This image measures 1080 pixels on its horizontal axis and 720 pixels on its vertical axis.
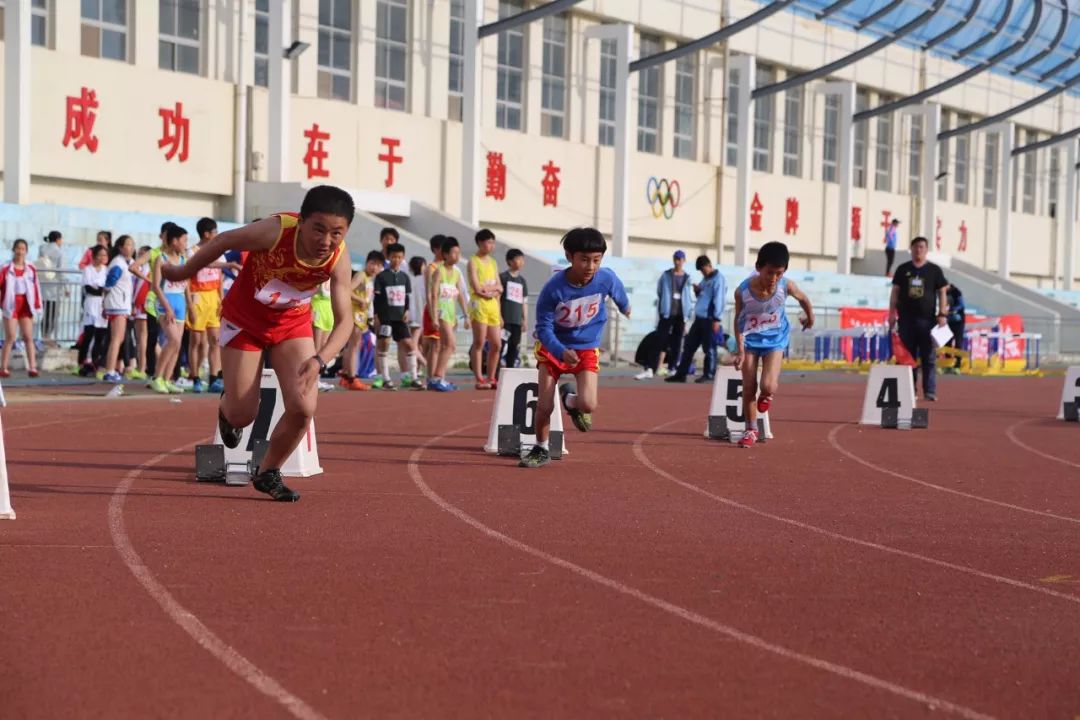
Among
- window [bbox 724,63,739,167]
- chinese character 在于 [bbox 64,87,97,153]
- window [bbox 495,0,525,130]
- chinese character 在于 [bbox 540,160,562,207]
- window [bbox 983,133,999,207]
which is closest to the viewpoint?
chinese character 在于 [bbox 64,87,97,153]

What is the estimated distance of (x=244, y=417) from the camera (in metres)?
8.85

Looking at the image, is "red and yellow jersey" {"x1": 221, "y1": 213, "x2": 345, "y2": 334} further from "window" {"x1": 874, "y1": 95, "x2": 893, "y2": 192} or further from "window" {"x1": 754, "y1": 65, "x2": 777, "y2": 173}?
"window" {"x1": 874, "y1": 95, "x2": 893, "y2": 192}

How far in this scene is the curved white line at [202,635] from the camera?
183 inches

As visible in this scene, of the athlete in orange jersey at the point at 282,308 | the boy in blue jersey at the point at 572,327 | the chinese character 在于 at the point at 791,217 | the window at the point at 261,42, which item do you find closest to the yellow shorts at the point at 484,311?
the boy in blue jersey at the point at 572,327

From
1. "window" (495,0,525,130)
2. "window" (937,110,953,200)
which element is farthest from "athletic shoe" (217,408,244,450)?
"window" (937,110,953,200)

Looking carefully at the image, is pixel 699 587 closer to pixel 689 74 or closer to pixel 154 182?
pixel 154 182

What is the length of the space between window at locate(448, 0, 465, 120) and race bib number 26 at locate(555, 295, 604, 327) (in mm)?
30835

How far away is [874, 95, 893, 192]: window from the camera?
5938 centimetres

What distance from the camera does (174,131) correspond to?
33500 mm

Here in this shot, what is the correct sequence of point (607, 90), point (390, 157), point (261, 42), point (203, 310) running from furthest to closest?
point (607, 90)
point (390, 157)
point (261, 42)
point (203, 310)

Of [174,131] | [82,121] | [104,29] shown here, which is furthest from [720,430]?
[104,29]

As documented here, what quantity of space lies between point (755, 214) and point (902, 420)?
117 feet

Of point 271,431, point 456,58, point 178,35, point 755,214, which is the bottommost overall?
point 271,431

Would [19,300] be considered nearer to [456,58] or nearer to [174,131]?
[174,131]
